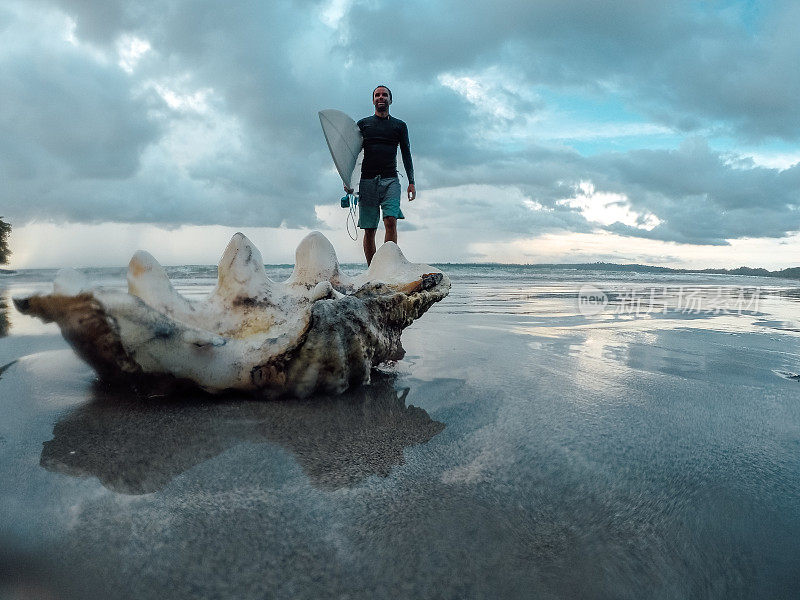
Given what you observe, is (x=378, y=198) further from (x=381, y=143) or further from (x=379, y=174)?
(x=381, y=143)

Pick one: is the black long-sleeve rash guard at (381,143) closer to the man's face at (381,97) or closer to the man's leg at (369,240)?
the man's face at (381,97)

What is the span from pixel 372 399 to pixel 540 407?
23.8 inches

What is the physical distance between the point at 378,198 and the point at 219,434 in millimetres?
4774

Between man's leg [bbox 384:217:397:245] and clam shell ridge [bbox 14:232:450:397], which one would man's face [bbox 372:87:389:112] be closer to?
man's leg [bbox 384:217:397:245]

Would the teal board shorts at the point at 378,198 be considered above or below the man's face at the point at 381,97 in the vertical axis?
below

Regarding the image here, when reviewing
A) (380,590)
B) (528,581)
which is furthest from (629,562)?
(380,590)

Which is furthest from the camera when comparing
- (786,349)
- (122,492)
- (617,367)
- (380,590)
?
(786,349)

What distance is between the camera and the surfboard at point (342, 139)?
565 cm

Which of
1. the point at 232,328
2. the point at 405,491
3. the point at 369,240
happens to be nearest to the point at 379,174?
the point at 369,240

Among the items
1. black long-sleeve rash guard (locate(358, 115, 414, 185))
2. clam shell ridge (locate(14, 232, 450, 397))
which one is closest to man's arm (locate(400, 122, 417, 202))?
black long-sleeve rash guard (locate(358, 115, 414, 185))

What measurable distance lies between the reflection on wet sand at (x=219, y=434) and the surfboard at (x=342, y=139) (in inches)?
172

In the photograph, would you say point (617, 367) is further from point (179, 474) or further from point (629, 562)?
point (179, 474)

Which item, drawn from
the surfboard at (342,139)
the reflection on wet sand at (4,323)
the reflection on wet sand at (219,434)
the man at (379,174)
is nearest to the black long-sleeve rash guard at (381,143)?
the man at (379,174)

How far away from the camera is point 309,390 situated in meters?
1.80
